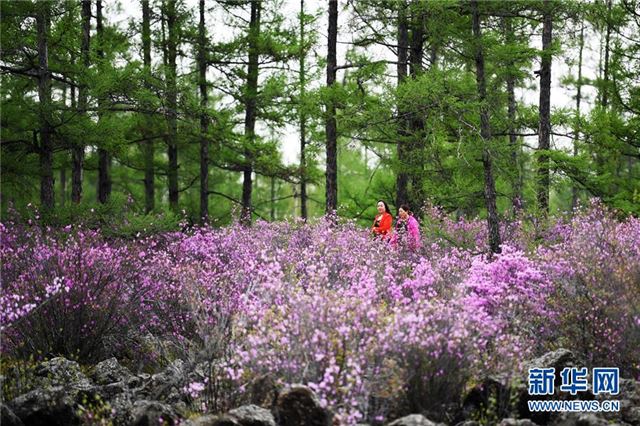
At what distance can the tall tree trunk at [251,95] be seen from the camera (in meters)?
19.8

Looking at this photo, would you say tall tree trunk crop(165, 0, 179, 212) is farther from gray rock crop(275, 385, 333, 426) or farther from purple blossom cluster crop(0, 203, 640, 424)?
gray rock crop(275, 385, 333, 426)

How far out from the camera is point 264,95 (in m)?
19.6

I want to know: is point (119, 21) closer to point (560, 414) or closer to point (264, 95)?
point (264, 95)

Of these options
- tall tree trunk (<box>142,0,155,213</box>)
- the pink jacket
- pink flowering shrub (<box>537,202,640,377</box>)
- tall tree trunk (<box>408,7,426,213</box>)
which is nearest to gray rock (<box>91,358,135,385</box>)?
pink flowering shrub (<box>537,202,640,377</box>)

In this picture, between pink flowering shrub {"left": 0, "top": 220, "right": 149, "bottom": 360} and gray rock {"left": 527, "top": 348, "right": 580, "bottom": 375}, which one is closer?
gray rock {"left": 527, "top": 348, "right": 580, "bottom": 375}

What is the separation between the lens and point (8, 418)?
5578 millimetres

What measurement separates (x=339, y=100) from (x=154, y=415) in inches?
Answer: 440

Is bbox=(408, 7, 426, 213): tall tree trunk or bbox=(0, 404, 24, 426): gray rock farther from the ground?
bbox=(408, 7, 426, 213): tall tree trunk

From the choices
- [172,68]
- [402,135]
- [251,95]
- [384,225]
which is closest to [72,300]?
[384,225]

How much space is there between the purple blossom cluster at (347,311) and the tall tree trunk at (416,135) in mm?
4411

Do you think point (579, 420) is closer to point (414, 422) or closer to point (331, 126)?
point (414, 422)

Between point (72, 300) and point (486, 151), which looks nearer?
point (72, 300)

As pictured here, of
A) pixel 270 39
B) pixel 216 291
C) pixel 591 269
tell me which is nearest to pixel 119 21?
Answer: pixel 270 39

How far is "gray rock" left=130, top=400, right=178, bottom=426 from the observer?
17.5 ft
